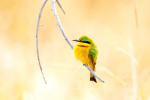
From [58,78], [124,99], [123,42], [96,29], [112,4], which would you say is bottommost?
[124,99]

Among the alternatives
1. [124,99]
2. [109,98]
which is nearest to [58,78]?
[109,98]

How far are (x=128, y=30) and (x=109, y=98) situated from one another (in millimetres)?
975

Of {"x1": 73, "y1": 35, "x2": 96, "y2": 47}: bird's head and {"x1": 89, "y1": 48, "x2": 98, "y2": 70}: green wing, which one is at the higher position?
Answer: {"x1": 73, "y1": 35, "x2": 96, "y2": 47}: bird's head

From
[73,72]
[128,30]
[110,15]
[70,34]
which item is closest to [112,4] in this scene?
[110,15]

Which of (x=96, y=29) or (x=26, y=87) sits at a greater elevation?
(x=96, y=29)

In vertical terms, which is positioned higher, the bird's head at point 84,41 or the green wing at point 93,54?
the bird's head at point 84,41

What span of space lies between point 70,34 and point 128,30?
67cm

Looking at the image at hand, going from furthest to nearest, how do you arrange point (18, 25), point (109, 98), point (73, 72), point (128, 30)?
1. point (128, 30)
2. point (18, 25)
3. point (73, 72)
4. point (109, 98)

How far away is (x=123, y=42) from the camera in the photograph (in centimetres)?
224

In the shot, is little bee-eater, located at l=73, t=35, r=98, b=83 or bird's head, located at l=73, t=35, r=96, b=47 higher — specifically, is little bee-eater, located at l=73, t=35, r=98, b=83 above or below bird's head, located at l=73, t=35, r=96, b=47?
below

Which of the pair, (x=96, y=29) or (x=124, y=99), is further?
(x=96, y=29)

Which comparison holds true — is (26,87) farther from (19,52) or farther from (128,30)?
(128,30)

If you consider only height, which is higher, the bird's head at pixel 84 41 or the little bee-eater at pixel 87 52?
the bird's head at pixel 84 41

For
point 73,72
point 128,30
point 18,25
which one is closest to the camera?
point 73,72
